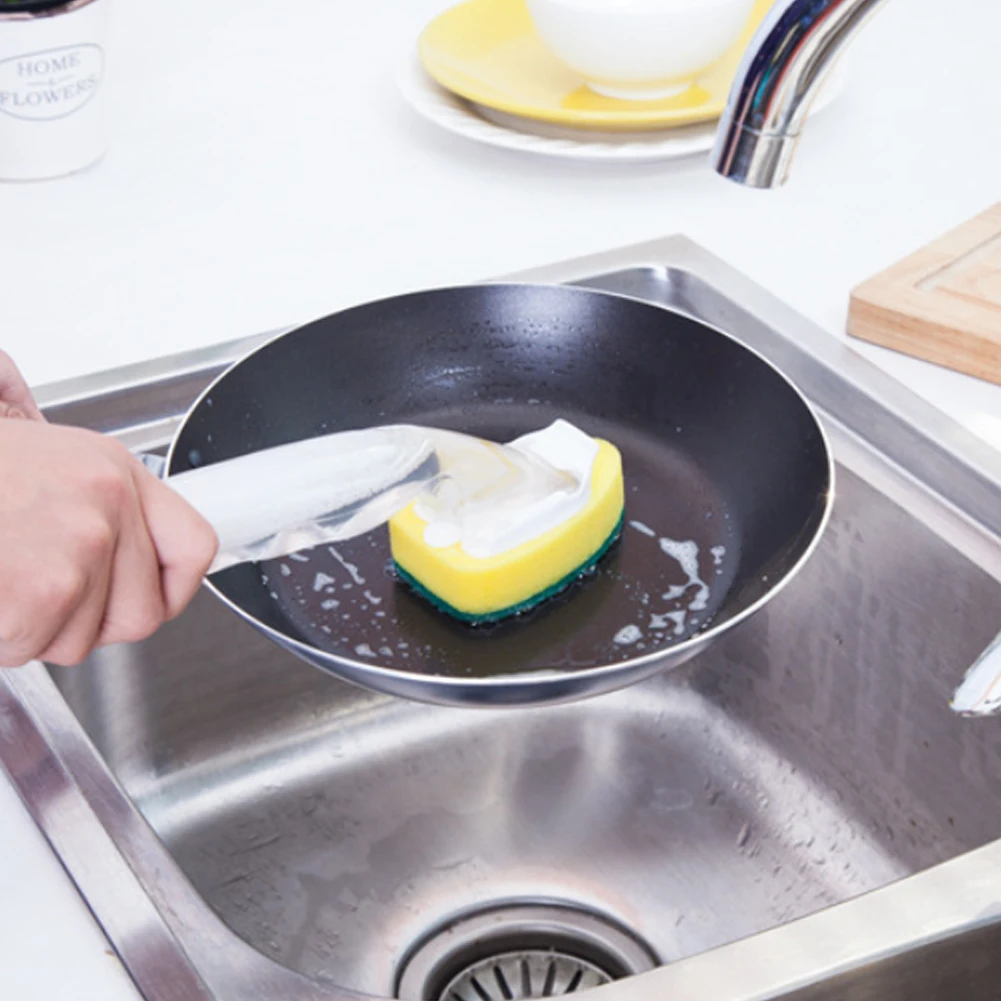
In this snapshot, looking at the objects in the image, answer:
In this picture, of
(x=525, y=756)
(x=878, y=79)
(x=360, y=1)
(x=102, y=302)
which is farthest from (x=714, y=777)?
(x=360, y=1)

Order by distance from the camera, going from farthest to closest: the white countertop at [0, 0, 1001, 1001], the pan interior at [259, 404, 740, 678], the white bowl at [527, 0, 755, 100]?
the white bowl at [527, 0, 755, 100] → the white countertop at [0, 0, 1001, 1001] → the pan interior at [259, 404, 740, 678]

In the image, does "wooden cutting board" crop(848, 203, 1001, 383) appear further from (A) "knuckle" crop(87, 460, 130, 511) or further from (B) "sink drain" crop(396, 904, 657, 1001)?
(A) "knuckle" crop(87, 460, 130, 511)

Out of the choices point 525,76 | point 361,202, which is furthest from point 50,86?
point 525,76

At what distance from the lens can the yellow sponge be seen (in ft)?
2.20

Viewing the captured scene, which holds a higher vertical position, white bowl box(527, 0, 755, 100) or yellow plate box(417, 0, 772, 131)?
white bowl box(527, 0, 755, 100)

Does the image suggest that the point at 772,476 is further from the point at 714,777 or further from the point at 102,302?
the point at 102,302

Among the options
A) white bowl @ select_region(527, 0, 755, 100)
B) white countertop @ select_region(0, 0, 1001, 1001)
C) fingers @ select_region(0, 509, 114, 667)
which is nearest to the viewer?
fingers @ select_region(0, 509, 114, 667)

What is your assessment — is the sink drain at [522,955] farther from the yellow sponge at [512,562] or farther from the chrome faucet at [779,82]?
the chrome faucet at [779,82]

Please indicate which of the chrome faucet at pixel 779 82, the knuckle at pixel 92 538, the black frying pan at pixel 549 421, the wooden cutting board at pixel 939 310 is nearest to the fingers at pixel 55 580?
the knuckle at pixel 92 538

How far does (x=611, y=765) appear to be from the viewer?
0.83 metres

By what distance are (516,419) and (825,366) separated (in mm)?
175

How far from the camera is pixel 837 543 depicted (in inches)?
31.1

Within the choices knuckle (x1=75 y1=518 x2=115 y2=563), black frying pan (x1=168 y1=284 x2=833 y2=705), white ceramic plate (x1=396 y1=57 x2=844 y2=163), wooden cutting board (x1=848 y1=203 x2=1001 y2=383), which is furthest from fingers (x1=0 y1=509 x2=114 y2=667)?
white ceramic plate (x1=396 y1=57 x2=844 y2=163)

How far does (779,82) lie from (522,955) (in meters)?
0.46
